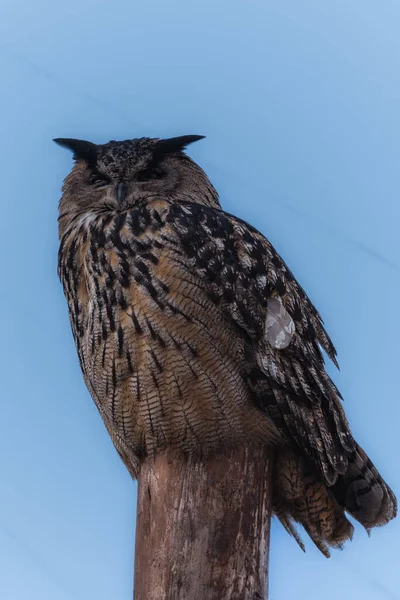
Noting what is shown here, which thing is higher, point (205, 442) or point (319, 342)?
point (319, 342)

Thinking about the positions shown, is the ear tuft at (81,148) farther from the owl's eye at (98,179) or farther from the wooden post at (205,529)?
the wooden post at (205,529)

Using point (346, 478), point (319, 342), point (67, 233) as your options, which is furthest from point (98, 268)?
point (346, 478)

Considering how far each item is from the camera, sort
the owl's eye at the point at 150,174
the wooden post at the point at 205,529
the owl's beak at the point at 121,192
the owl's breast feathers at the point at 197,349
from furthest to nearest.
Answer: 1. the owl's eye at the point at 150,174
2. the owl's beak at the point at 121,192
3. the owl's breast feathers at the point at 197,349
4. the wooden post at the point at 205,529

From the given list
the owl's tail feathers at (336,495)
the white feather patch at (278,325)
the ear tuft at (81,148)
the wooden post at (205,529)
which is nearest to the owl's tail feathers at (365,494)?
the owl's tail feathers at (336,495)

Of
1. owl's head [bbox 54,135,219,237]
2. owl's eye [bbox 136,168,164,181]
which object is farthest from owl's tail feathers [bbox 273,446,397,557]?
owl's eye [bbox 136,168,164,181]

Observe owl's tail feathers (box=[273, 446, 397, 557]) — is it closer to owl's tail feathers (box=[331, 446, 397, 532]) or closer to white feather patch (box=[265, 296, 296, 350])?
owl's tail feathers (box=[331, 446, 397, 532])

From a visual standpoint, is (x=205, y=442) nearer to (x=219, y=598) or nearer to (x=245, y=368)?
(x=245, y=368)
